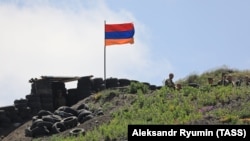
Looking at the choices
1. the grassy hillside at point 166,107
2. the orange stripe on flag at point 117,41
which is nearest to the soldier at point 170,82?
the grassy hillside at point 166,107

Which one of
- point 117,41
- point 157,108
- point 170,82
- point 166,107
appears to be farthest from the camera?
point 117,41

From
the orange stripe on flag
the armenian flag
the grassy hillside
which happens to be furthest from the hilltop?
the armenian flag

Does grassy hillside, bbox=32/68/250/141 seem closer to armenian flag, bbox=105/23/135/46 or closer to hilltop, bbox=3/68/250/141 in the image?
hilltop, bbox=3/68/250/141

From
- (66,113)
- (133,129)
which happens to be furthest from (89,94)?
(133,129)

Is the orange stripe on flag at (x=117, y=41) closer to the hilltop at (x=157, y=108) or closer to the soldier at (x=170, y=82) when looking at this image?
the hilltop at (x=157, y=108)

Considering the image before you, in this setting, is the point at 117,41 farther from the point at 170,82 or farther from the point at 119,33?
the point at 170,82

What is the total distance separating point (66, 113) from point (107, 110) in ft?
5.59

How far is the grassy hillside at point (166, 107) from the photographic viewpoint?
23.4 m

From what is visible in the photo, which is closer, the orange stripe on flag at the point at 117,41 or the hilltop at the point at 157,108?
the hilltop at the point at 157,108

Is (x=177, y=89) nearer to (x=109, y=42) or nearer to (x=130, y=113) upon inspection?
(x=130, y=113)

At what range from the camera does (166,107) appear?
1066 inches

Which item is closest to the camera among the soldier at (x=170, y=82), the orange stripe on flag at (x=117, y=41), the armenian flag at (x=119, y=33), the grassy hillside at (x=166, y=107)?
the grassy hillside at (x=166, y=107)

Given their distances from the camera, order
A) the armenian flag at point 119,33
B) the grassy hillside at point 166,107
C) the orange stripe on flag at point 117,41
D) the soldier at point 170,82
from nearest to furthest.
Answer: the grassy hillside at point 166,107
the soldier at point 170,82
the orange stripe on flag at point 117,41
the armenian flag at point 119,33

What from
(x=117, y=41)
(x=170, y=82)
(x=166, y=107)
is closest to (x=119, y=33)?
(x=117, y=41)
